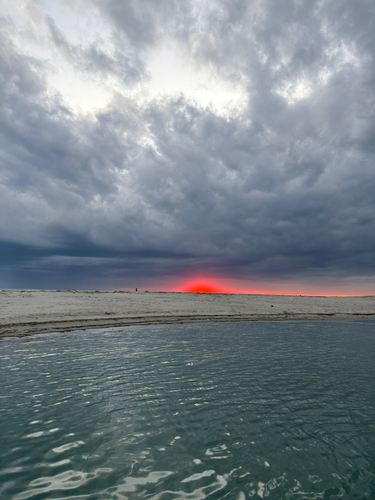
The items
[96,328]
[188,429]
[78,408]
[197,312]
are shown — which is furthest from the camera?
[197,312]

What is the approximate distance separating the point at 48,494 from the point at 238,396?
280 inches

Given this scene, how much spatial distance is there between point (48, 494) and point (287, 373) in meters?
11.6

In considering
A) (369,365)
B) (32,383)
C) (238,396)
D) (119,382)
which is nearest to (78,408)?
(119,382)

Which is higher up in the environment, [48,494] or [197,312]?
[197,312]

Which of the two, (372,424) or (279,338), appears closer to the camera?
(372,424)

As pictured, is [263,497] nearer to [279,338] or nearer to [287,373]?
[287,373]

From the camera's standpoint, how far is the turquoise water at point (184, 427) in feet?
19.6

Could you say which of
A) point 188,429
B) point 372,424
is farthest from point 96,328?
point 372,424

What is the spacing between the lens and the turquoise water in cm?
598

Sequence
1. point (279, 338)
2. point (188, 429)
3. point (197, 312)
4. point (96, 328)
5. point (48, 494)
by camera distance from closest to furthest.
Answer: point (48, 494) < point (188, 429) < point (279, 338) < point (96, 328) < point (197, 312)

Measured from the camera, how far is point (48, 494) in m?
5.57

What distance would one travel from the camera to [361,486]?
239 inches

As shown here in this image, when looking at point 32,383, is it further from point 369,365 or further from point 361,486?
point 369,365

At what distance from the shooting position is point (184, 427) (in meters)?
8.39
